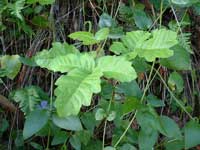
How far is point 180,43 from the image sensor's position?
42.6 inches

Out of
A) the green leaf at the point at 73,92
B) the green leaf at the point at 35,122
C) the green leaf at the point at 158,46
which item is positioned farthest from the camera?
the green leaf at the point at 35,122

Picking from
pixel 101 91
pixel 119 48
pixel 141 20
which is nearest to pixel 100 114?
pixel 101 91

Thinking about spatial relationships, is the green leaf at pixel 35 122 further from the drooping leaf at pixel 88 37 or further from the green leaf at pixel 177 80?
the green leaf at pixel 177 80

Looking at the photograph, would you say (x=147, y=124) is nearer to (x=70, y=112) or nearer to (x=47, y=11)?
(x=70, y=112)

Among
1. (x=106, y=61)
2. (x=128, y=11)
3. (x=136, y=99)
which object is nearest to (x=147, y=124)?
(x=136, y=99)

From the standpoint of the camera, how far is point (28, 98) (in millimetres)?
1084

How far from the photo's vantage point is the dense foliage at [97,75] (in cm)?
83

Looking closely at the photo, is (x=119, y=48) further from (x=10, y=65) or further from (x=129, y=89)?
(x=10, y=65)

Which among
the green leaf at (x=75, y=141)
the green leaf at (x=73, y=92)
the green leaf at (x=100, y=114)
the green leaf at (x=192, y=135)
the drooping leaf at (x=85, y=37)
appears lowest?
the green leaf at (x=75, y=141)

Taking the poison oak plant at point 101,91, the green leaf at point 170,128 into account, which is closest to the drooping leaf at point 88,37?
the poison oak plant at point 101,91

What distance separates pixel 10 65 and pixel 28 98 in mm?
118

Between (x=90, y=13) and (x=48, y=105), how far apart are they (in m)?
0.40

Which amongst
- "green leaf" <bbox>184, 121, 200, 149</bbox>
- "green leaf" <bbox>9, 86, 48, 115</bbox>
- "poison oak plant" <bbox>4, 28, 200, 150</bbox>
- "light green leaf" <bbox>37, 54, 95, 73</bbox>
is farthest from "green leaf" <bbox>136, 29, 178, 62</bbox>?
"green leaf" <bbox>9, 86, 48, 115</bbox>

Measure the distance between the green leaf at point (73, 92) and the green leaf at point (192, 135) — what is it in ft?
1.02
